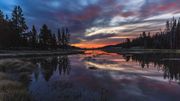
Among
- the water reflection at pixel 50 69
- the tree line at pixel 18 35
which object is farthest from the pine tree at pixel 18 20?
the water reflection at pixel 50 69

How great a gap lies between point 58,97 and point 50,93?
1.14 metres

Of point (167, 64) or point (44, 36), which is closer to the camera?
point (167, 64)

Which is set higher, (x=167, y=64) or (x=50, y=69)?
(x=167, y=64)

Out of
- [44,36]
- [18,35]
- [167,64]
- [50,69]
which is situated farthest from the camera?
[44,36]

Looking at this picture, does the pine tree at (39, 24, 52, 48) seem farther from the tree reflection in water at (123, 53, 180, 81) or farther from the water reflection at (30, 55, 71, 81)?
the water reflection at (30, 55, 71, 81)

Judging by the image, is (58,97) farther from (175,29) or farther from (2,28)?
(175,29)

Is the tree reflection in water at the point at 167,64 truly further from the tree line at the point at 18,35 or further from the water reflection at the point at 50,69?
the tree line at the point at 18,35

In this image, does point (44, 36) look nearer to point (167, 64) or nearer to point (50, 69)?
point (50, 69)

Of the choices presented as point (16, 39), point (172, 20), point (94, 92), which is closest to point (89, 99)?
point (94, 92)

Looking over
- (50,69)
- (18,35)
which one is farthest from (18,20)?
(50,69)

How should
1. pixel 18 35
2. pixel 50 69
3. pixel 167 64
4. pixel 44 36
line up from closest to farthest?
pixel 50 69, pixel 167 64, pixel 18 35, pixel 44 36

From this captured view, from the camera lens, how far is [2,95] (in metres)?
9.55

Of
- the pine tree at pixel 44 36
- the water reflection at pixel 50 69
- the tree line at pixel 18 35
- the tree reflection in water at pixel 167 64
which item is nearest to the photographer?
the tree reflection in water at pixel 167 64

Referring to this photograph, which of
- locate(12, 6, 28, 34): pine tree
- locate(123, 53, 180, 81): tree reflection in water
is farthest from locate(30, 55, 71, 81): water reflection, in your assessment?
locate(12, 6, 28, 34): pine tree
